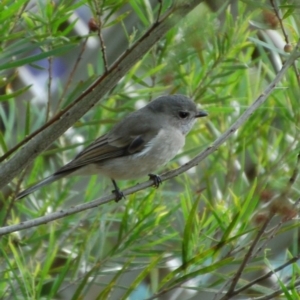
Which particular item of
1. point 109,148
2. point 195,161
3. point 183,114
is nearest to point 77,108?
point 195,161

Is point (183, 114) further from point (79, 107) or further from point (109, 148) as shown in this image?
point (79, 107)

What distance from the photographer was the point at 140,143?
2.21 meters

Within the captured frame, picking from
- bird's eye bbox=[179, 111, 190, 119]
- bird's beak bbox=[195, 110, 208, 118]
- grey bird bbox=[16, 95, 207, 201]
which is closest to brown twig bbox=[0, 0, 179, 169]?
grey bird bbox=[16, 95, 207, 201]

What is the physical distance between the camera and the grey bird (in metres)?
2.05

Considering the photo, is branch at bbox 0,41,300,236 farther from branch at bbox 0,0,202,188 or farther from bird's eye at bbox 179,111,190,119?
bird's eye at bbox 179,111,190,119

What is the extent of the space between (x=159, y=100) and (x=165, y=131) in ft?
0.80

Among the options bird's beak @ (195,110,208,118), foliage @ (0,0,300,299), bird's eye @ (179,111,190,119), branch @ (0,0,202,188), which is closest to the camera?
branch @ (0,0,202,188)

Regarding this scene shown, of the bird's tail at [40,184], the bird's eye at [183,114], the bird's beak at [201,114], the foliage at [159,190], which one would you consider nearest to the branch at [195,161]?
the foliage at [159,190]

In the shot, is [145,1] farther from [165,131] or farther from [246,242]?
[165,131]

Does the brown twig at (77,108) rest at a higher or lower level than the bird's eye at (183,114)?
lower

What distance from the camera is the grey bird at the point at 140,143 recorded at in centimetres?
205

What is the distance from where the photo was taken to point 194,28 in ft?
2.62

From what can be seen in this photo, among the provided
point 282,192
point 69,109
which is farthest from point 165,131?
point 282,192

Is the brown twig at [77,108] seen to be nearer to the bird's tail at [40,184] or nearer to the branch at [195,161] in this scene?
the branch at [195,161]
